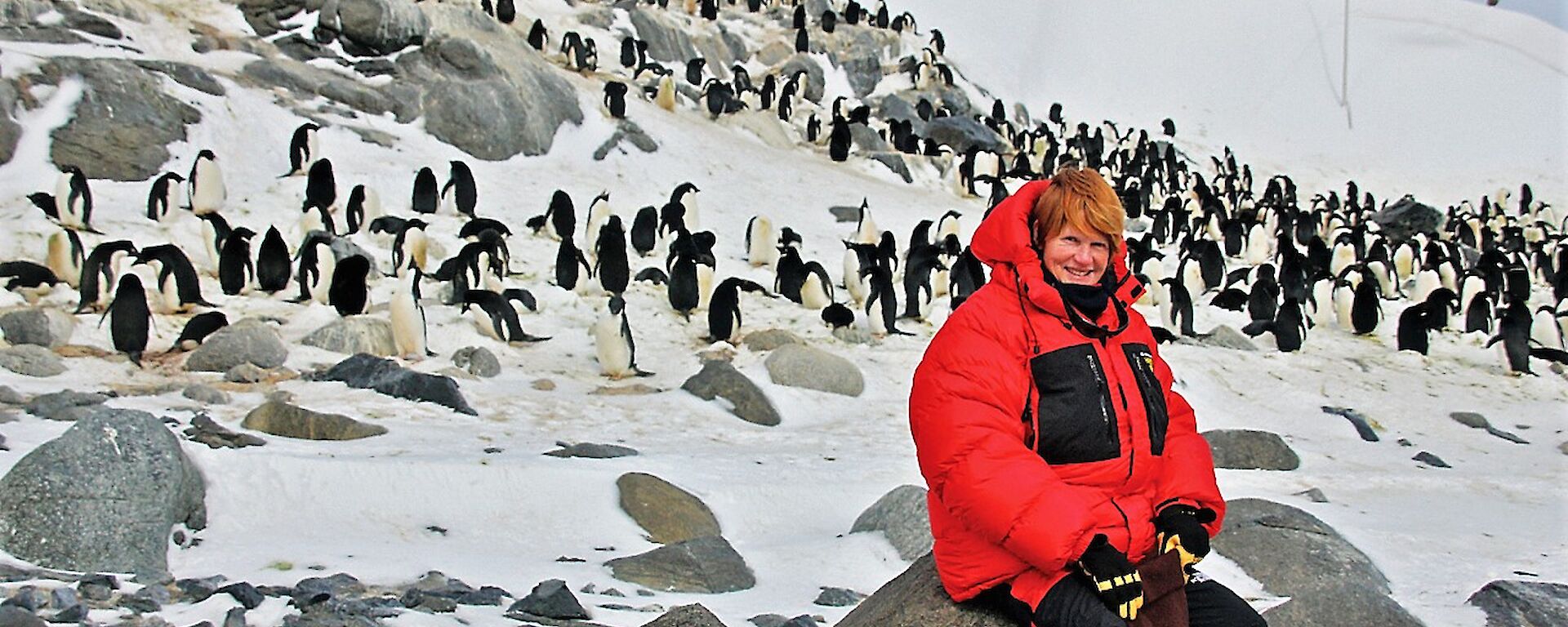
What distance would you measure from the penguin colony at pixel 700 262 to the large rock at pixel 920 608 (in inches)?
138

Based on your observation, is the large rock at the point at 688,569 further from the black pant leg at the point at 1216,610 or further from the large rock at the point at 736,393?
the large rock at the point at 736,393

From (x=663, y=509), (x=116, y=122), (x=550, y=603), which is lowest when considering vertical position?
(x=663, y=509)

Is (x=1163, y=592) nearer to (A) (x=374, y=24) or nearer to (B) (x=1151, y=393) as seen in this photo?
(B) (x=1151, y=393)

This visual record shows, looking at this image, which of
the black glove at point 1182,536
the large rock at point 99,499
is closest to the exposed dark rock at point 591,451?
the large rock at point 99,499

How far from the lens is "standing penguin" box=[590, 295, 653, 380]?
26.6 ft

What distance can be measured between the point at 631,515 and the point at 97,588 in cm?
215

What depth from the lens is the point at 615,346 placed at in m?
8.08

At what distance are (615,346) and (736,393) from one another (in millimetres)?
1045

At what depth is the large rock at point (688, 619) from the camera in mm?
2820

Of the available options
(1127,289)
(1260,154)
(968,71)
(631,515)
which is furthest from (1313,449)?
(968,71)

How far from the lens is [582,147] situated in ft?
49.1

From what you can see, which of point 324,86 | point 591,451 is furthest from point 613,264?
point 324,86

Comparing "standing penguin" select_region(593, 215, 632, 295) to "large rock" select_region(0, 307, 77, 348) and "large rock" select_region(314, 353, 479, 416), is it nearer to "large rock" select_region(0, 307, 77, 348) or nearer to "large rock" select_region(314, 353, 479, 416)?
"large rock" select_region(314, 353, 479, 416)

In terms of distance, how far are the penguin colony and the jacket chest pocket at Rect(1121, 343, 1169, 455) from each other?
363 cm
